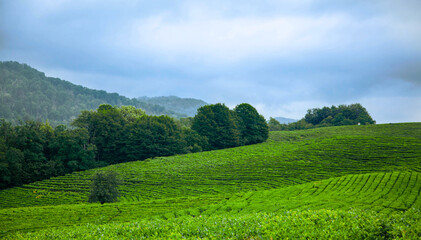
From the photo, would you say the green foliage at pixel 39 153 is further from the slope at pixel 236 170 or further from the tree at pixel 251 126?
the tree at pixel 251 126

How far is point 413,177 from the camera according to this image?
29.5m

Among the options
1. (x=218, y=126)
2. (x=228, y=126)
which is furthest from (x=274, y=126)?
(x=218, y=126)

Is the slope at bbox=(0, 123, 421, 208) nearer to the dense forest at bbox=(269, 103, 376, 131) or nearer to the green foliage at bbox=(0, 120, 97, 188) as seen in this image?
the green foliage at bbox=(0, 120, 97, 188)

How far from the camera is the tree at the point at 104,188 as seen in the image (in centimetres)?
3375

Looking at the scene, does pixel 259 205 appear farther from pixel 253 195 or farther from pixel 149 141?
pixel 149 141

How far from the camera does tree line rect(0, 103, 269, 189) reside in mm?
56594

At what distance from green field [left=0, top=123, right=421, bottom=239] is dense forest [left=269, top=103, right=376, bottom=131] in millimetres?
23767

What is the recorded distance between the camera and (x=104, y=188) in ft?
112

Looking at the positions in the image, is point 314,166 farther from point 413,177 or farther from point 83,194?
point 83,194

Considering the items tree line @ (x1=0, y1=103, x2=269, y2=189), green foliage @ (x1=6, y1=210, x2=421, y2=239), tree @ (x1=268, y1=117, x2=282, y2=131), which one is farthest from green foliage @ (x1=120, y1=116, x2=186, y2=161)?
tree @ (x1=268, y1=117, x2=282, y2=131)

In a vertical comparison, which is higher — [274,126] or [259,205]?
[274,126]

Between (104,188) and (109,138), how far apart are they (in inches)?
1620

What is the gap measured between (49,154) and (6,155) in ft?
35.2

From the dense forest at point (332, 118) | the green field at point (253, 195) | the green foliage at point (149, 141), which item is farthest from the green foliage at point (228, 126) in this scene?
the dense forest at point (332, 118)
